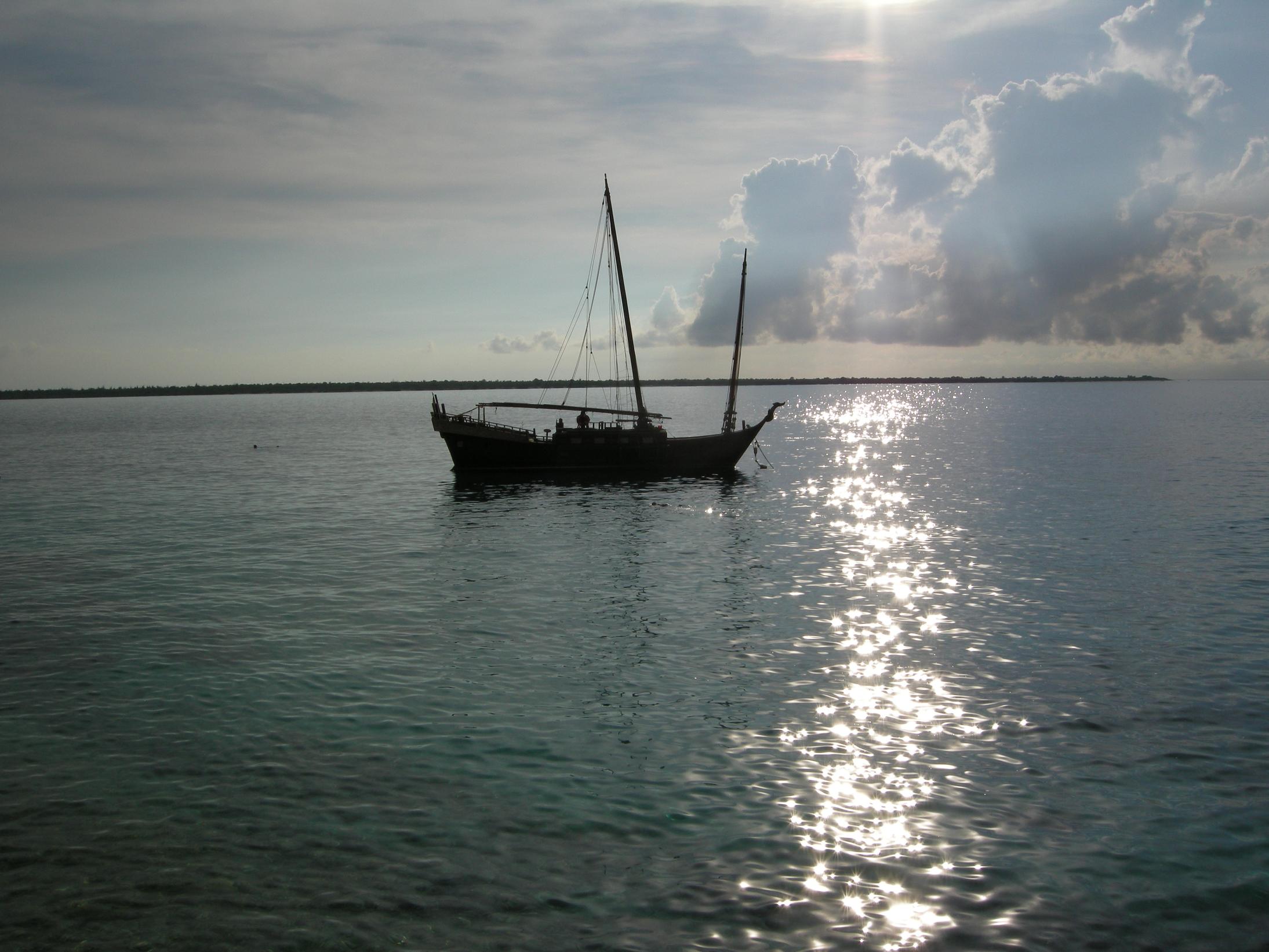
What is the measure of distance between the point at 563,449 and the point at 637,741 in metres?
41.8

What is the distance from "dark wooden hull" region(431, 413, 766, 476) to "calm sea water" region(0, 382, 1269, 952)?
806 inches

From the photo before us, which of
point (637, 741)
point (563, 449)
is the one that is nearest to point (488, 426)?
point (563, 449)

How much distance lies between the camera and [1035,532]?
3444 centimetres

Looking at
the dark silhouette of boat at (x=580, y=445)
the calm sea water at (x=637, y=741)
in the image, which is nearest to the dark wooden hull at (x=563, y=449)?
the dark silhouette of boat at (x=580, y=445)

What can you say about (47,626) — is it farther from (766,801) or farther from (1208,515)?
(1208,515)

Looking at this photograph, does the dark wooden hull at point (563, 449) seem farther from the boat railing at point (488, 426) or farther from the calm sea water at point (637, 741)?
the calm sea water at point (637, 741)

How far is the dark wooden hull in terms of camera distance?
54625mm

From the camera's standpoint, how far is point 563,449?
55.1 m

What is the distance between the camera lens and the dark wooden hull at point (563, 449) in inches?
2151

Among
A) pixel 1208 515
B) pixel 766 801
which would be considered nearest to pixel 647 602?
pixel 766 801

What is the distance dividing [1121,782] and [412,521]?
31.6 metres

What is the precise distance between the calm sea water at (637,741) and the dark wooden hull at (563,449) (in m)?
20.5

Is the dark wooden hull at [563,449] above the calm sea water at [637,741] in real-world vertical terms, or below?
above

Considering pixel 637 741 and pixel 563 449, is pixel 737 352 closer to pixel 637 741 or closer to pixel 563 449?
pixel 563 449
